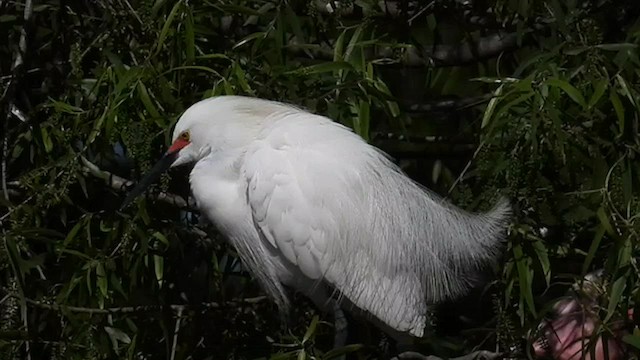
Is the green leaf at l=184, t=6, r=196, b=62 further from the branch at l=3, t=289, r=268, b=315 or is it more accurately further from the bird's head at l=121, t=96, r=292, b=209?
the branch at l=3, t=289, r=268, b=315

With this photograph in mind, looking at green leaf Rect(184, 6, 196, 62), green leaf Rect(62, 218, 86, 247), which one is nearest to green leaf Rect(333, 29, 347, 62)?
green leaf Rect(184, 6, 196, 62)


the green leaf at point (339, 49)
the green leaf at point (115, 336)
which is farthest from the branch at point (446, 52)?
the green leaf at point (115, 336)

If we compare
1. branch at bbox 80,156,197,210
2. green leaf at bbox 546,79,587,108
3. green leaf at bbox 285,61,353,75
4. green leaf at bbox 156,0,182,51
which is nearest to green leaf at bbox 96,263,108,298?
branch at bbox 80,156,197,210

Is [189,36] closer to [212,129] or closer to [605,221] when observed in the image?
[212,129]

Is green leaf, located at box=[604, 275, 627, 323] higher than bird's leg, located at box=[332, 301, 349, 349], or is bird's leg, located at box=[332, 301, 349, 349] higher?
green leaf, located at box=[604, 275, 627, 323]

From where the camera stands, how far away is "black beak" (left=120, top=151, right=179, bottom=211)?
2.14 m

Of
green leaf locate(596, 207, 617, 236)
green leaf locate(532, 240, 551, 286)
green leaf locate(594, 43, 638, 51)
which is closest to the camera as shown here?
green leaf locate(596, 207, 617, 236)

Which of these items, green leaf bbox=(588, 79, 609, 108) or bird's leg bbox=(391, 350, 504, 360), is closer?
green leaf bbox=(588, 79, 609, 108)

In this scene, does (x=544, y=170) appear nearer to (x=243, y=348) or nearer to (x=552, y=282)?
(x=552, y=282)

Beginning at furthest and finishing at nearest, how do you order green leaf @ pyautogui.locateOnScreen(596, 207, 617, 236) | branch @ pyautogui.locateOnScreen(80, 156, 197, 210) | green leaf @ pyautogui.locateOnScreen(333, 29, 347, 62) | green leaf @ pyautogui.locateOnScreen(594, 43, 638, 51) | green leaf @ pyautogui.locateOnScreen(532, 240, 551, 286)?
branch @ pyautogui.locateOnScreen(80, 156, 197, 210) → green leaf @ pyautogui.locateOnScreen(333, 29, 347, 62) → green leaf @ pyautogui.locateOnScreen(532, 240, 551, 286) → green leaf @ pyautogui.locateOnScreen(594, 43, 638, 51) → green leaf @ pyautogui.locateOnScreen(596, 207, 617, 236)

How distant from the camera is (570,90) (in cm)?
176

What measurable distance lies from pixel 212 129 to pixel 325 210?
0.25m

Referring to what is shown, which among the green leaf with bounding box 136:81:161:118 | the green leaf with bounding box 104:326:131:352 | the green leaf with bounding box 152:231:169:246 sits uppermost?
the green leaf with bounding box 136:81:161:118

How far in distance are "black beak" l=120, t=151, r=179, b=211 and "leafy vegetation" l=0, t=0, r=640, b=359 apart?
1.1 inches
